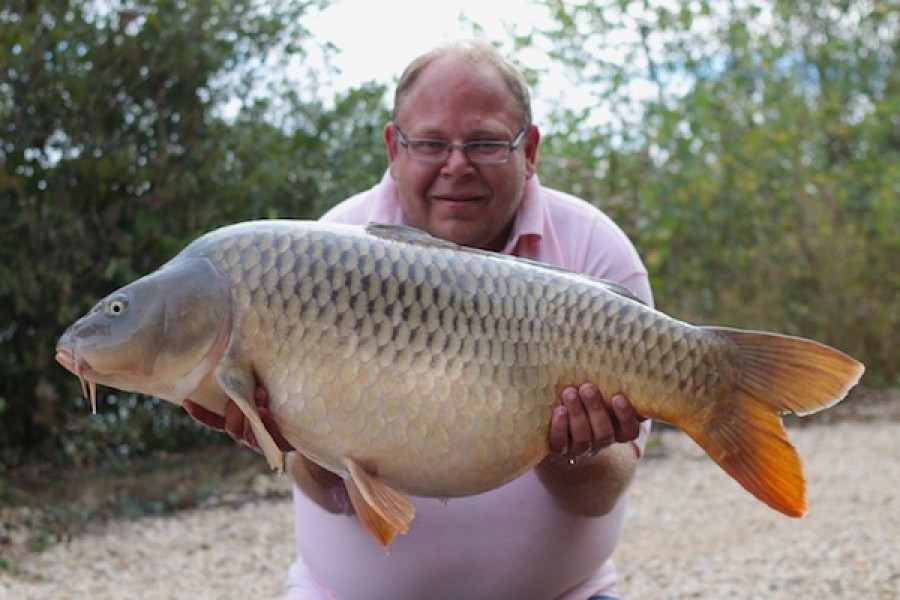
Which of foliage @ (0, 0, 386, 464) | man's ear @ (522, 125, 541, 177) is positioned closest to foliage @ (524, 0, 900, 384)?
foliage @ (0, 0, 386, 464)

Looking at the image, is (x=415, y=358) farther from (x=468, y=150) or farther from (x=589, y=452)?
(x=468, y=150)

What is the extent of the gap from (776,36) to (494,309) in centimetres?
683

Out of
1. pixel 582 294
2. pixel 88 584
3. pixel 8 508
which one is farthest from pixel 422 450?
pixel 8 508

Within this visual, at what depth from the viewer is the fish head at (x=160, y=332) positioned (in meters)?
1.26

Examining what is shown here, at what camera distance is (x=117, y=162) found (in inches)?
143

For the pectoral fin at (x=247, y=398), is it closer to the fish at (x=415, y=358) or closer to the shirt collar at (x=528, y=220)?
the fish at (x=415, y=358)

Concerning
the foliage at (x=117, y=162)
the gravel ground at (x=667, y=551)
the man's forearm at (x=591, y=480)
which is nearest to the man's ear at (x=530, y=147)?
the man's forearm at (x=591, y=480)

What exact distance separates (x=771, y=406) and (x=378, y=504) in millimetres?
422

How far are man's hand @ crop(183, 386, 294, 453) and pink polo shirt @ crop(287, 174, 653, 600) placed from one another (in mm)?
379

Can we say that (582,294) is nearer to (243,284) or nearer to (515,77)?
(243,284)

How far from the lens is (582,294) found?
1.34 metres

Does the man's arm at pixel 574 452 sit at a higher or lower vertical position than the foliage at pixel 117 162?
higher

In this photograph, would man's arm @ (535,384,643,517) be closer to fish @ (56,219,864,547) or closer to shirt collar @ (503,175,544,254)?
fish @ (56,219,864,547)

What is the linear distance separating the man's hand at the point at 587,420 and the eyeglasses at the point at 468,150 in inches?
Result: 17.5
